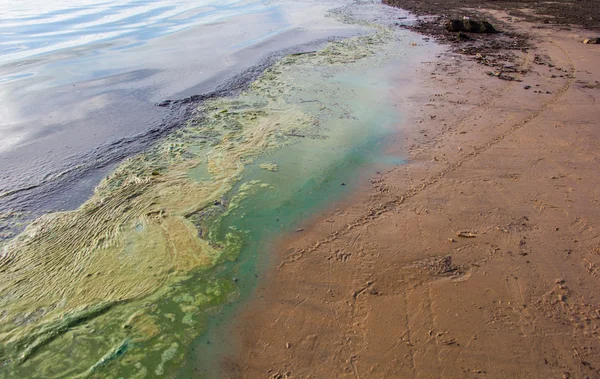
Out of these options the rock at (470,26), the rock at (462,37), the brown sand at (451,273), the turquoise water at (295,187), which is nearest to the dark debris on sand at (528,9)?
the rock at (470,26)

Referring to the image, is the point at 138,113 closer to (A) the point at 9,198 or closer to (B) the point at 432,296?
(A) the point at 9,198

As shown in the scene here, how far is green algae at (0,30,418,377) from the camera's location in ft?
12.1

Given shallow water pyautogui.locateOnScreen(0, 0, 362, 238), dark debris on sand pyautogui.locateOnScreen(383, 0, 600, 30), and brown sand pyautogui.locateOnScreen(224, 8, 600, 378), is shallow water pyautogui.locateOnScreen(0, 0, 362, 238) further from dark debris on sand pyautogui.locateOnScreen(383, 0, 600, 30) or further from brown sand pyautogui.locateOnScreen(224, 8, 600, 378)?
dark debris on sand pyautogui.locateOnScreen(383, 0, 600, 30)

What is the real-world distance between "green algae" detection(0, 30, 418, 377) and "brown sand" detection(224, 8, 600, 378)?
0.82 meters

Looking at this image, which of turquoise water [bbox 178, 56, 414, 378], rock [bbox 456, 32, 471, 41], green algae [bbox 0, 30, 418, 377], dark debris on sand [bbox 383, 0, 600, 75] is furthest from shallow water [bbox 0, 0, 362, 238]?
rock [bbox 456, 32, 471, 41]

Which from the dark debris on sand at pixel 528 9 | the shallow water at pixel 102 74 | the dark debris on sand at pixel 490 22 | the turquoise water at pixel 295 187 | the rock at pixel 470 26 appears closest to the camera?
the turquoise water at pixel 295 187

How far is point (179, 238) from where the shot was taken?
200 inches

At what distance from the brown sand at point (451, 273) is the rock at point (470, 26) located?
28.4ft

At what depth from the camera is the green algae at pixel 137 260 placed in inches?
146

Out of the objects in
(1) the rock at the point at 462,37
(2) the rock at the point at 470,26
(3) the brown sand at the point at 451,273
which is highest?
(2) the rock at the point at 470,26

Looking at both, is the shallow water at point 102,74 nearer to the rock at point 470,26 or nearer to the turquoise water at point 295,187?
the turquoise water at point 295,187

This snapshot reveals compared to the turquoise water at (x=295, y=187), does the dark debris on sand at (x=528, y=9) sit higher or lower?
higher

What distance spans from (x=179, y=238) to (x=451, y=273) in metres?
3.50

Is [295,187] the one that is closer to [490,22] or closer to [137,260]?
[137,260]
